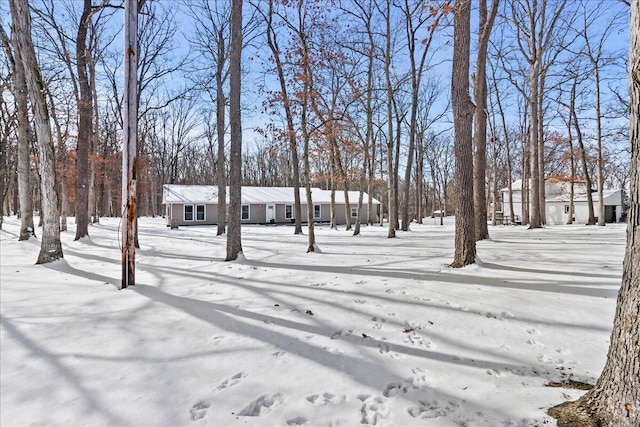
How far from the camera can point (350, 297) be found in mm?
4355

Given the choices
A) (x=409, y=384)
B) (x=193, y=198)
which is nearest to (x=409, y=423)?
(x=409, y=384)

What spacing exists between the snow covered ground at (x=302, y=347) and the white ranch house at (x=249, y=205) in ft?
57.2

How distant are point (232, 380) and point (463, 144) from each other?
220 inches

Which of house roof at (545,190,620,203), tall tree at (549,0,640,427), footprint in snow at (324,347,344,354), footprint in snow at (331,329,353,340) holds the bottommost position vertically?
footprint in snow at (324,347,344,354)

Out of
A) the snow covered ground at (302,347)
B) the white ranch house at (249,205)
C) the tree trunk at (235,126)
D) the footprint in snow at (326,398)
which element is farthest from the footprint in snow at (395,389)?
the white ranch house at (249,205)

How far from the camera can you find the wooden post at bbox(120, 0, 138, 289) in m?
4.90

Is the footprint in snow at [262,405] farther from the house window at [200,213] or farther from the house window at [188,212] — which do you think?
the house window at [200,213]

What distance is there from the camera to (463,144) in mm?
6172

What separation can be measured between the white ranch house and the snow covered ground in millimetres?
17437

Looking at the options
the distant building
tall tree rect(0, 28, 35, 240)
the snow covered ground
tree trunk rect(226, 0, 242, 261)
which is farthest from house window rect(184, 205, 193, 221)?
the distant building

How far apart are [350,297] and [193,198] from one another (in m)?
22.4

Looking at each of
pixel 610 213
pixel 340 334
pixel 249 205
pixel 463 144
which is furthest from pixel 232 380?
pixel 610 213

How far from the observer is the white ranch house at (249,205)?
2390cm

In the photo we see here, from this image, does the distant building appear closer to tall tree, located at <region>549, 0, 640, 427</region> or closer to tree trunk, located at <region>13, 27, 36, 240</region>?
tall tree, located at <region>549, 0, 640, 427</region>
